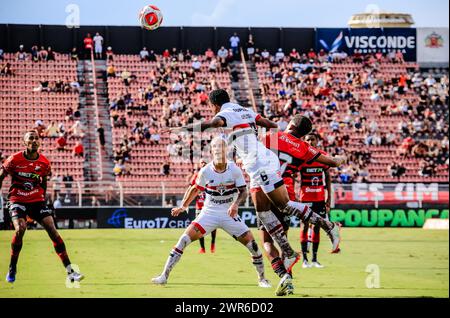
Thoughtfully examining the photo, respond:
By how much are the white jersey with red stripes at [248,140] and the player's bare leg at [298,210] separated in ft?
1.15

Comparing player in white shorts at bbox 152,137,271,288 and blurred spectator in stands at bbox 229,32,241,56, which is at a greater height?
blurred spectator in stands at bbox 229,32,241,56

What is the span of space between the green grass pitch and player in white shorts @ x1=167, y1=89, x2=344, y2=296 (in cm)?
85

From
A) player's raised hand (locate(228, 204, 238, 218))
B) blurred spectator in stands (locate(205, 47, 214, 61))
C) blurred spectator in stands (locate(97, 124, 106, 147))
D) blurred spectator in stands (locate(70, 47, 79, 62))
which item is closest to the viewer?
player's raised hand (locate(228, 204, 238, 218))

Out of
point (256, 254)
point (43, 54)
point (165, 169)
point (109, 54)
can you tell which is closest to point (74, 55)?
point (43, 54)

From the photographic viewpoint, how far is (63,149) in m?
29.6

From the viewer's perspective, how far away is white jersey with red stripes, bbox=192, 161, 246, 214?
537 inches

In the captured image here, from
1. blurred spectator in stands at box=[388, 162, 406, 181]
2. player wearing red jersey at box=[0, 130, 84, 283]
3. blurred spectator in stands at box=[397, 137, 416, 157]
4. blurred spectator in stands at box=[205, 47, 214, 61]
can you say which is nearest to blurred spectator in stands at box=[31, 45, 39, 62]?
player wearing red jersey at box=[0, 130, 84, 283]

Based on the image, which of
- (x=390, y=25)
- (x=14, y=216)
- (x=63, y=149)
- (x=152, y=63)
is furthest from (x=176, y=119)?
(x=14, y=216)

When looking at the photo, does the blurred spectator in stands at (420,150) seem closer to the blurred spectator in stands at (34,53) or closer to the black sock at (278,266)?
the blurred spectator in stands at (34,53)

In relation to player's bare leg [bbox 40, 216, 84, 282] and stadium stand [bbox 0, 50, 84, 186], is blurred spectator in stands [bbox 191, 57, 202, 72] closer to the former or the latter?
stadium stand [bbox 0, 50, 84, 186]

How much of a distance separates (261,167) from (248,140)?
469 millimetres

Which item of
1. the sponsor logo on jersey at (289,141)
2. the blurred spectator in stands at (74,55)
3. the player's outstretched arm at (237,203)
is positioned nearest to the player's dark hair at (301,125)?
the sponsor logo on jersey at (289,141)

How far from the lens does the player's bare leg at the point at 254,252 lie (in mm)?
13773

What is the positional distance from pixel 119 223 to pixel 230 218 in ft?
61.7
